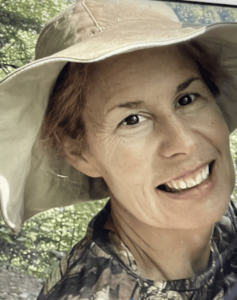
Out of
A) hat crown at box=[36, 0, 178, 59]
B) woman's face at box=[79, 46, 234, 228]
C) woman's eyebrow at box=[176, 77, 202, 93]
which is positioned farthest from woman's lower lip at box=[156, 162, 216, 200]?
hat crown at box=[36, 0, 178, 59]

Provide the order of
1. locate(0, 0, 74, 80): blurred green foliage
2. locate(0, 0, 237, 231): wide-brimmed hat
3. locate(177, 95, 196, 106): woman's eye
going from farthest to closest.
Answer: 1. locate(0, 0, 74, 80): blurred green foliage
2. locate(177, 95, 196, 106): woman's eye
3. locate(0, 0, 237, 231): wide-brimmed hat

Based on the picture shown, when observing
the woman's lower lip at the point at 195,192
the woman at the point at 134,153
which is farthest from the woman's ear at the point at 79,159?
the woman's lower lip at the point at 195,192

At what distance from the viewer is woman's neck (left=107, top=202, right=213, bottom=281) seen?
1123 millimetres

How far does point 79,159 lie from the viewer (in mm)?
1143

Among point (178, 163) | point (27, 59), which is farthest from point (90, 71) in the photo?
point (178, 163)

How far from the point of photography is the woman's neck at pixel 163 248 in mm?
1123

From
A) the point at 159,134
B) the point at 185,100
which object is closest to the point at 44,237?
the point at 159,134

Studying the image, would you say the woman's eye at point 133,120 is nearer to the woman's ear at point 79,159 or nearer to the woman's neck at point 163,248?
the woman's ear at point 79,159

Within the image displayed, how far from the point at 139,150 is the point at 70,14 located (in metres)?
0.39

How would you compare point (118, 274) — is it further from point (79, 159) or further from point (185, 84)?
point (185, 84)

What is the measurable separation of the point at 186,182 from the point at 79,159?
0.29 meters

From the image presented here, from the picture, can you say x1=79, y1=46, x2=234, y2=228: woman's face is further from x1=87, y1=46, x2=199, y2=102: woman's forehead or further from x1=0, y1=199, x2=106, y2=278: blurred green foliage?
x1=0, y1=199, x2=106, y2=278: blurred green foliage

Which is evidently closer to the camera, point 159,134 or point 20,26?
point 159,134

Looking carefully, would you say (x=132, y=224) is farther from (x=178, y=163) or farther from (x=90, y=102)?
(x=90, y=102)
